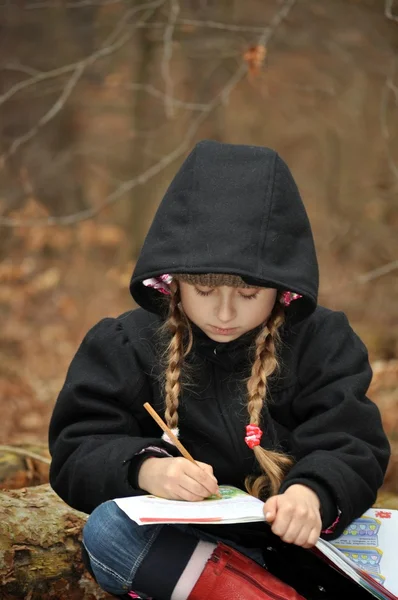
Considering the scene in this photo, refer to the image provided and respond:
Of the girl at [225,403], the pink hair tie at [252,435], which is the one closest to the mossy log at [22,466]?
the girl at [225,403]

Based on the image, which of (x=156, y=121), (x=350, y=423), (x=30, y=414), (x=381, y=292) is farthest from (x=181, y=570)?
(x=156, y=121)

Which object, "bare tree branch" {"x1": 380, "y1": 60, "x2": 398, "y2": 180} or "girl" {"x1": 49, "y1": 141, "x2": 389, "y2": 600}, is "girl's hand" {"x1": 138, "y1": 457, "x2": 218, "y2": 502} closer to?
"girl" {"x1": 49, "y1": 141, "x2": 389, "y2": 600}

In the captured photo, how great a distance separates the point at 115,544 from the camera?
171cm

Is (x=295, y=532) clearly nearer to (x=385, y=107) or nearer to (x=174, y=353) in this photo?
(x=174, y=353)

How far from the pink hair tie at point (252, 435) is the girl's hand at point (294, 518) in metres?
0.18

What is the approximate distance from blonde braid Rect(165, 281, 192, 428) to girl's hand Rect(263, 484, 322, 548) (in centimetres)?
31

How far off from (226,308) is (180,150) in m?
1.92

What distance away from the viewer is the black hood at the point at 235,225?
1.69 meters

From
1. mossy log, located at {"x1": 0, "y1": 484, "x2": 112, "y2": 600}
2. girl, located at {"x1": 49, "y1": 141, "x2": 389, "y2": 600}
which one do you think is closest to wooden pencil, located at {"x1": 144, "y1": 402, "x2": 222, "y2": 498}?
girl, located at {"x1": 49, "y1": 141, "x2": 389, "y2": 600}

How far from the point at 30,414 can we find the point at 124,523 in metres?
1.45

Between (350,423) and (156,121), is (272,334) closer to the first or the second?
(350,423)

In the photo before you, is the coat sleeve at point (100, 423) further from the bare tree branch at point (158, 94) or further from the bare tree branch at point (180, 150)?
the bare tree branch at point (158, 94)

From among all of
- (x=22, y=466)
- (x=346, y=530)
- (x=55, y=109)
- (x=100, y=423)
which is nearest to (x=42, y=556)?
(x=100, y=423)

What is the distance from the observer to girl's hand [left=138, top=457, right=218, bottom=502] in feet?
5.39
